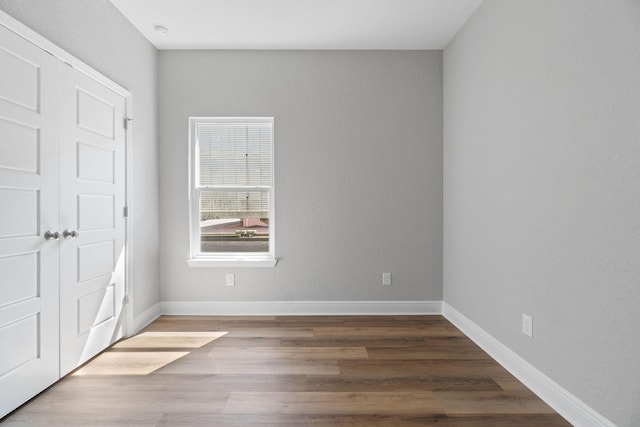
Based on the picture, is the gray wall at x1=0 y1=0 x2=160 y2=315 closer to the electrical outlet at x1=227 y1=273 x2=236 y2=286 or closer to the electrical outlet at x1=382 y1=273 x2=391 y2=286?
the electrical outlet at x1=227 y1=273 x2=236 y2=286

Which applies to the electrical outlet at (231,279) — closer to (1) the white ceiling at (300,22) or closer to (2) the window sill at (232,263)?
(2) the window sill at (232,263)

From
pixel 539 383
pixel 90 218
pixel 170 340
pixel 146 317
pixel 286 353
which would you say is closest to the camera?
pixel 539 383

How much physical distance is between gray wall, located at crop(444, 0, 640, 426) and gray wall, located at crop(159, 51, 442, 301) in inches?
25.0

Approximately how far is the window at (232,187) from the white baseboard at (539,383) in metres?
2.09

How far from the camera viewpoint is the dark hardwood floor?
1.95 m

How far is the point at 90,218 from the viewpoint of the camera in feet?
8.64

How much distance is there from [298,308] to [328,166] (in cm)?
152

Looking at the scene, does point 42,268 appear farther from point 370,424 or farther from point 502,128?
point 502,128

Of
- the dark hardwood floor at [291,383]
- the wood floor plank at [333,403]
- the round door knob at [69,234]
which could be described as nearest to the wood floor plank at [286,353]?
the dark hardwood floor at [291,383]

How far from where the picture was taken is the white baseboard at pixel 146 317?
3264 millimetres

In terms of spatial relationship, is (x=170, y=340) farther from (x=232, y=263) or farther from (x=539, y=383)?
(x=539, y=383)

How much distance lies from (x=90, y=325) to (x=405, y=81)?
355cm

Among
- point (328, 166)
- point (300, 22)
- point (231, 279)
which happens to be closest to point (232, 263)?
point (231, 279)

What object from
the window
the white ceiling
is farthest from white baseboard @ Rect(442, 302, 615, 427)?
the white ceiling
